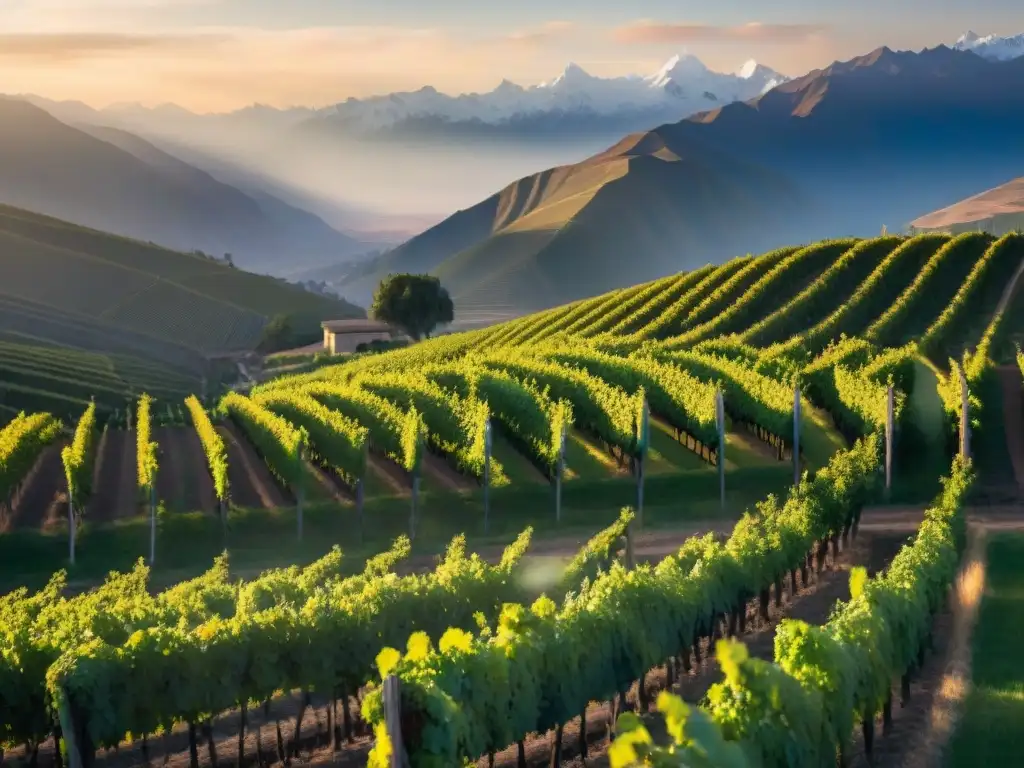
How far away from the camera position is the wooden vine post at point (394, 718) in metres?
12.9

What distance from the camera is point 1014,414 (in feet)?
153

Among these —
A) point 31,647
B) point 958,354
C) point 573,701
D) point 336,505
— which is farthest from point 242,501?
point 958,354

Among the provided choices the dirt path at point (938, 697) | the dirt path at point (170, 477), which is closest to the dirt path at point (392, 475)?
the dirt path at point (170, 477)

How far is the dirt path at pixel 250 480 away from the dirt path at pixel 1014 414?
25471 mm

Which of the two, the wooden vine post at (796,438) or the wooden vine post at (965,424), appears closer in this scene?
the wooden vine post at (965,424)

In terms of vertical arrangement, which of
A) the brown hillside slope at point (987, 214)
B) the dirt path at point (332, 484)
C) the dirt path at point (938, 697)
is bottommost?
the dirt path at point (938, 697)

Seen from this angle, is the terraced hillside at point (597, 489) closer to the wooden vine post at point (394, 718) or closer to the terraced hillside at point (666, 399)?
the terraced hillside at point (666, 399)

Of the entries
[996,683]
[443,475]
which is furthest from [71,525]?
[996,683]

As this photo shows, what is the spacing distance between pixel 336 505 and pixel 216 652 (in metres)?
21.4

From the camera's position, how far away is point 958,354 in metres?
61.0

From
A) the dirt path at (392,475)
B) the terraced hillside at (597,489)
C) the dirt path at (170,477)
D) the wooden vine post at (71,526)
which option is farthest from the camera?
the dirt path at (392,475)

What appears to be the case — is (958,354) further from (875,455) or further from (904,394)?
(875,455)

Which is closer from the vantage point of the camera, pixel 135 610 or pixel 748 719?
pixel 748 719

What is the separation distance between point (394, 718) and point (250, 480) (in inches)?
1318
